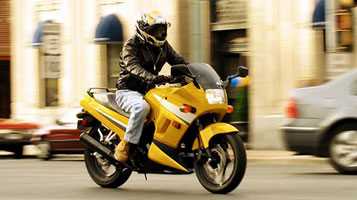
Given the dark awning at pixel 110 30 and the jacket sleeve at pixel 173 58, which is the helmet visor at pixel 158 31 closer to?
Answer: the jacket sleeve at pixel 173 58

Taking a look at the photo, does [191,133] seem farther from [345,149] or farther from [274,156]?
[274,156]

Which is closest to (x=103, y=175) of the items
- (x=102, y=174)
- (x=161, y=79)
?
(x=102, y=174)

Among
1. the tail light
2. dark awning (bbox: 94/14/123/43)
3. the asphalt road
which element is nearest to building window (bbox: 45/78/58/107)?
dark awning (bbox: 94/14/123/43)

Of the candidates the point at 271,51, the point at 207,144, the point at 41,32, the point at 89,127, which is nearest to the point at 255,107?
the point at 271,51

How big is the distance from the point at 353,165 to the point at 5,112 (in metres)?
19.4

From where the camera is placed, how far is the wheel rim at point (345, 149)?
1180cm

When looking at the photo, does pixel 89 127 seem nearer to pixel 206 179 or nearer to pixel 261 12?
pixel 206 179

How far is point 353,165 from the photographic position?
11758 mm

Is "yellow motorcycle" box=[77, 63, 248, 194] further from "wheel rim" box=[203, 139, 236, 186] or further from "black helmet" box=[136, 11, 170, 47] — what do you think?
"black helmet" box=[136, 11, 170, 47]

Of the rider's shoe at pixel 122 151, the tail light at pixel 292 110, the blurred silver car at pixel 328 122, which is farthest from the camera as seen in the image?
the tail light at pixel 292 110

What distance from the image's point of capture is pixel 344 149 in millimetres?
11859

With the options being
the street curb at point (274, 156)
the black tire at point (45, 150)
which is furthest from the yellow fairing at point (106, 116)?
the black tire at point (45, 150)

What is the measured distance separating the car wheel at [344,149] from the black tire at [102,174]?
3294mm

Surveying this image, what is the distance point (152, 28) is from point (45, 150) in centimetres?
992
